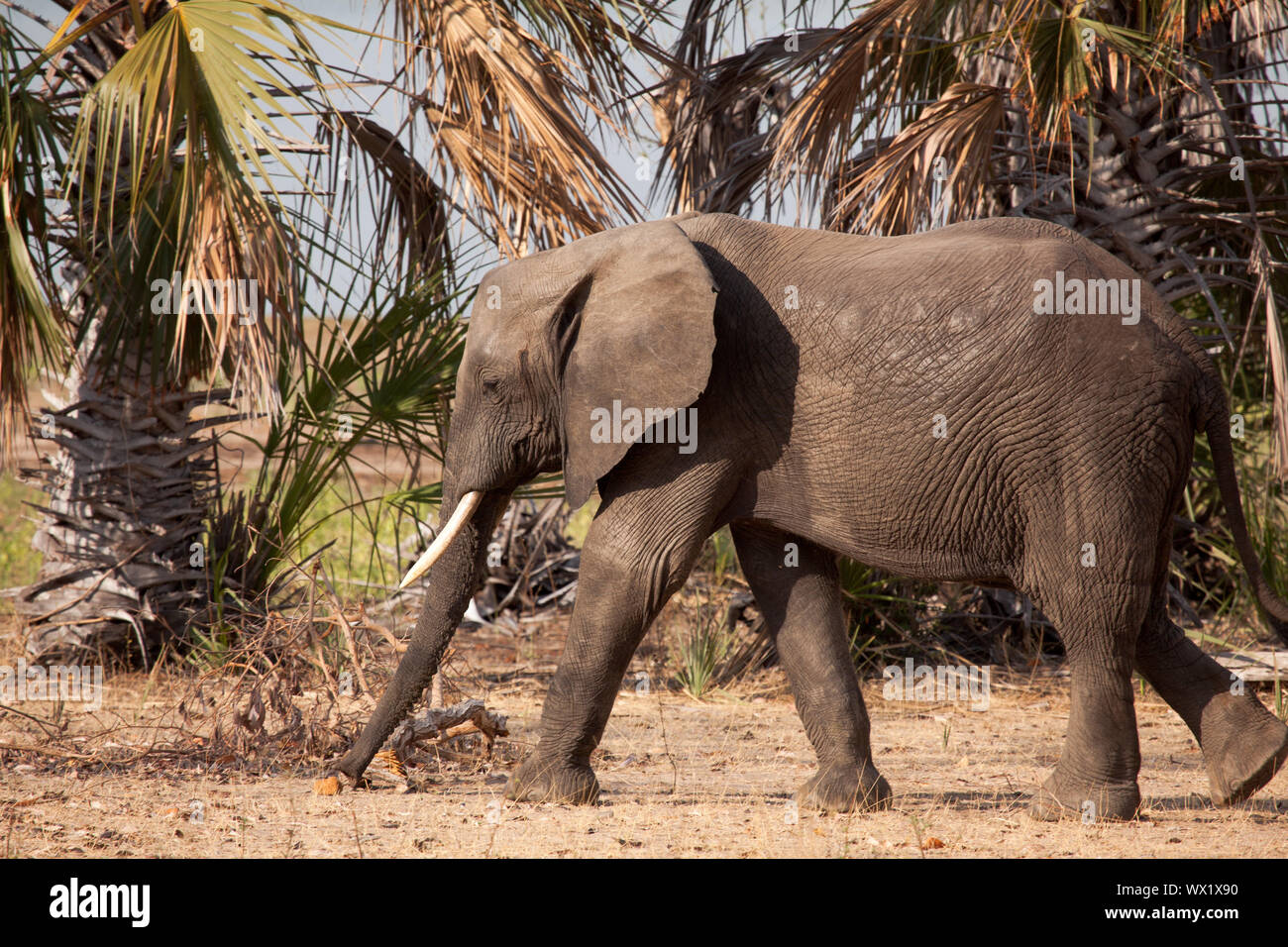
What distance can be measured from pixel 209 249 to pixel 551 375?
1.78m

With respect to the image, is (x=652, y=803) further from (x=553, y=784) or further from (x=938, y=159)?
(x=938, y=159)

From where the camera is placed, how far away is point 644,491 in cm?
480

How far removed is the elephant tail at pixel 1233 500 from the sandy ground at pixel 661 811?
0.77 m

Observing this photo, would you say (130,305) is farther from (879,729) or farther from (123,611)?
→ (879,729)

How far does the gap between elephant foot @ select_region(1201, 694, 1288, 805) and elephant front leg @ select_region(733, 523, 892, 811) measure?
121 centimetres

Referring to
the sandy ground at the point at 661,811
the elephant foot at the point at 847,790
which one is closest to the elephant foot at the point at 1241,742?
the sandy ground at the point at 661,811

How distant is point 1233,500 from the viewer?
4887 mm

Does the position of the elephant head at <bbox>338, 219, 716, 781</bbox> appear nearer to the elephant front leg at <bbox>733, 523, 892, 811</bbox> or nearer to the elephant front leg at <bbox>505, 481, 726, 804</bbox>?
the elephant front leg at <bbox>505, 481, 726, 804</bbox>

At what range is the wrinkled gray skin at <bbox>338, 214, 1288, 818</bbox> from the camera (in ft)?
14.8

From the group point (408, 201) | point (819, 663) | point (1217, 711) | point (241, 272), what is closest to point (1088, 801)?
point (1217, 711)

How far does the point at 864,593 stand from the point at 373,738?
3.80 meters

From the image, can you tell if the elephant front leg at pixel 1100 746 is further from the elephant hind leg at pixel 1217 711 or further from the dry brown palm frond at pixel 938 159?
the dry brown palm frond at pixel 938 159

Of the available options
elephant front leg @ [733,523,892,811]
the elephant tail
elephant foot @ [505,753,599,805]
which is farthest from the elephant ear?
the elephant tail

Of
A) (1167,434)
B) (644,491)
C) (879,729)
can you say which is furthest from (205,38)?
(879,729)
